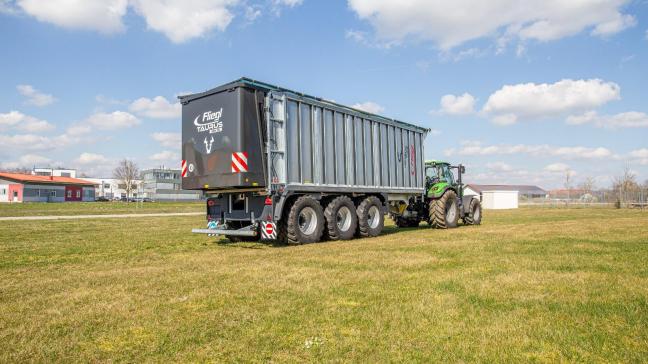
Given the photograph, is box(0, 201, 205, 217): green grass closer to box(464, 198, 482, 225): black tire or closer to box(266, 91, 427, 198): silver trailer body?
box(266, 91, 427, 198): silver trailer body

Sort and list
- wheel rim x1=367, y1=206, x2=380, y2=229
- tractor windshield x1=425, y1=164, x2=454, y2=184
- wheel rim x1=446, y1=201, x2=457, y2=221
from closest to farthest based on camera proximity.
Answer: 1. wheel rim x1=367, y1=206, x2=380, y2=229
2. wheel rim x1=446, y1=201, x2=457, y2=221
3. tractor windshield x1=425, y1=164, x2=454, y2=184

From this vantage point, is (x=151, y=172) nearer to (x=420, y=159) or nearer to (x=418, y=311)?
(x=420, y=159)

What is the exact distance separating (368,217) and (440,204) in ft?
13.7

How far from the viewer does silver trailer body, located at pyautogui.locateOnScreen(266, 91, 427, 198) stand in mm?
11625

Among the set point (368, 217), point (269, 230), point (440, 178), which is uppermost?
point (440, 178)

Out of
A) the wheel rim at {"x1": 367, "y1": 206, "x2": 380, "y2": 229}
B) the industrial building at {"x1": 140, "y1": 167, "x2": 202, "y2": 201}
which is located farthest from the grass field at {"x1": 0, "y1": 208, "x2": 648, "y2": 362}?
the industrial building at {"x1": 140, "y1": 167, "x2": 202, "y2": 201}

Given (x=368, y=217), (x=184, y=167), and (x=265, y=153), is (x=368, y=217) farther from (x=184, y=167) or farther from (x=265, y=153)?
(x=184, y=167)

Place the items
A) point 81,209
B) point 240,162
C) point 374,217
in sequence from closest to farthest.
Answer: point 240,162, point 374,217, point 81,209

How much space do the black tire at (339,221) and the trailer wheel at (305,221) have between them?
0.93 feet

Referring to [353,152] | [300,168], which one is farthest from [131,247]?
[353,152]

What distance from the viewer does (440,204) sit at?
57.3 feet

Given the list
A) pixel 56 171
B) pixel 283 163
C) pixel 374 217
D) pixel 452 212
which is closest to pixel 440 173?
pixel 452 212

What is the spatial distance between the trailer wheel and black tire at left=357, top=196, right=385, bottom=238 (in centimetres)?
188

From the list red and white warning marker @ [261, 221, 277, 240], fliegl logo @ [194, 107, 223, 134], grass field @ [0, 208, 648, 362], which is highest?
fliegl logo @ [194, 107, 223, 134]
